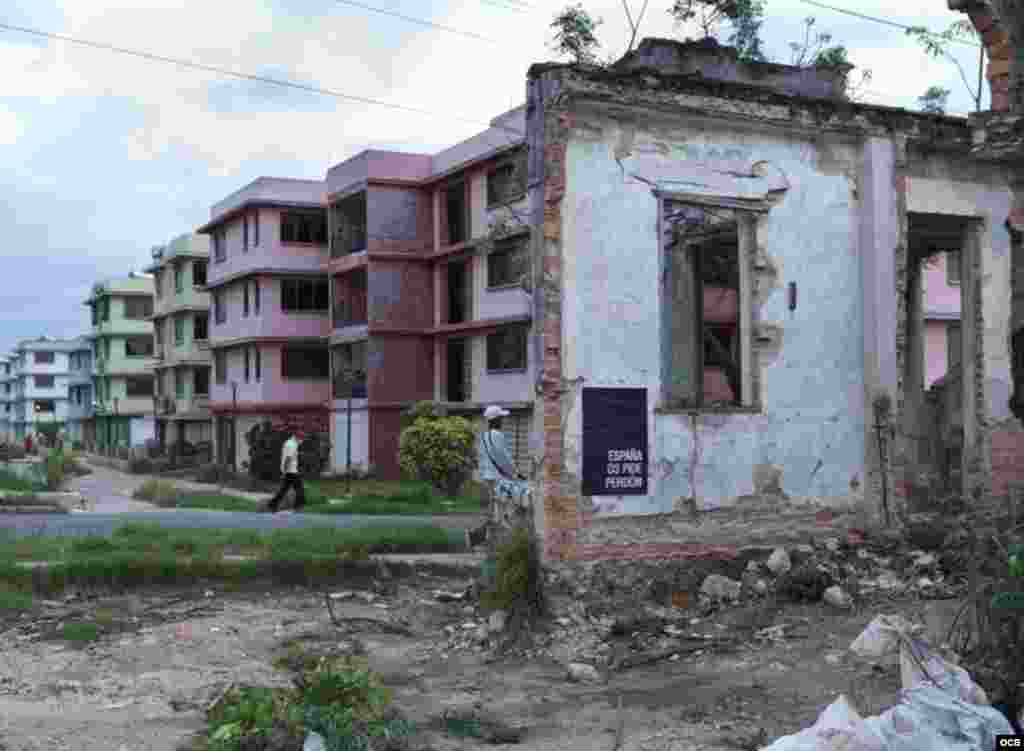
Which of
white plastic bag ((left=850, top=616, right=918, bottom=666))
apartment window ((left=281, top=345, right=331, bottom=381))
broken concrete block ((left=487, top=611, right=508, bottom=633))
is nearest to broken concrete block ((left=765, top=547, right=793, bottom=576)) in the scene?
broken concrete block ((left=487, top=611, right=508, bottom=633))

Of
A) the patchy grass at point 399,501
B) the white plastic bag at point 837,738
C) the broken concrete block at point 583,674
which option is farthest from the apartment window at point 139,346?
the white plastic bag at point 837,738

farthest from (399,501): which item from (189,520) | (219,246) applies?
(219,246)

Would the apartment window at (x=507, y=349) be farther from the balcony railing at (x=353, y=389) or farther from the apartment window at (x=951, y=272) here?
the apartment window at (x=951, y=272)

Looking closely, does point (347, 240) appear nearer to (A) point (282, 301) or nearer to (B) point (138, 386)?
(A) point (282, 301)

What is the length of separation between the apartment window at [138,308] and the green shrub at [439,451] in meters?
44.9

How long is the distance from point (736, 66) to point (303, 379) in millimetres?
29463

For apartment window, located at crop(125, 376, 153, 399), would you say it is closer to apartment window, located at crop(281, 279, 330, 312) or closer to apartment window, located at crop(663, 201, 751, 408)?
apartment window, located at crop(281, 279, 330, 312)

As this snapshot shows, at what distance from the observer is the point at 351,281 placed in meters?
39.6

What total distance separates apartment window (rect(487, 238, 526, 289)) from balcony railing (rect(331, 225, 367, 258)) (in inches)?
251

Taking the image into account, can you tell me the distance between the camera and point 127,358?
6688cm

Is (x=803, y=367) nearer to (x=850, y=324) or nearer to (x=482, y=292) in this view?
(x=850, y=324)

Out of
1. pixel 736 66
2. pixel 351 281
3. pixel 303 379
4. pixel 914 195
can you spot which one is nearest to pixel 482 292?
pixel 351 281

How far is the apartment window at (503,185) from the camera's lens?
105 feet

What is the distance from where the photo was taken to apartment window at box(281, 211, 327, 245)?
41.1m
